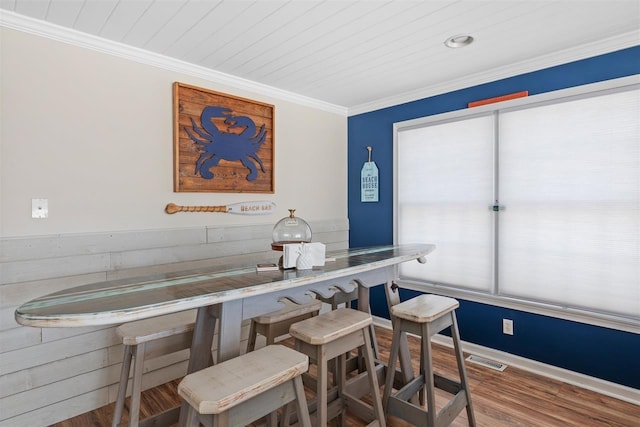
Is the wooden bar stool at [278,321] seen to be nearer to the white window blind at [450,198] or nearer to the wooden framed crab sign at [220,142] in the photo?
the wooden framed crab sign at [220,142]

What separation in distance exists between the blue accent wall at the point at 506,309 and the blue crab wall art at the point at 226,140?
4.20ft

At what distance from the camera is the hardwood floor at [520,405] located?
7.02 ft

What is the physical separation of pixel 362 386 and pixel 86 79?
260cm

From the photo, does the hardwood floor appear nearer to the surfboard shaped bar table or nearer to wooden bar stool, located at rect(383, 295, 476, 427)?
wooden bar stool, located at rect(383, 295, 476, 427)

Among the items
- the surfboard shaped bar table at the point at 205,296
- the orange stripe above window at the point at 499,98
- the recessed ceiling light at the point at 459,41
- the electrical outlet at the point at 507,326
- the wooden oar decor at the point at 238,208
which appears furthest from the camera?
the electrical outlet at the point at 507,326

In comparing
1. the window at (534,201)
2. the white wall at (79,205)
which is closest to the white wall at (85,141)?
the white wall at (79,205)

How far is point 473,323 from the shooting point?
3.07m

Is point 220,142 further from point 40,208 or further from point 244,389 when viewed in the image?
point 244,389

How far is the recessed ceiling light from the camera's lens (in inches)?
90.3

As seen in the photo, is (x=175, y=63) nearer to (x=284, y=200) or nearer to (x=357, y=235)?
(x=284, y=200)

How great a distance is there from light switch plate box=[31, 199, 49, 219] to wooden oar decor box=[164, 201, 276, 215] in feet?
2.29

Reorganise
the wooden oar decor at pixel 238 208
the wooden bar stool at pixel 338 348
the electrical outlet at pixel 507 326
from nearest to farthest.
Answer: the wooden bar stool at pixel 338 348 < the wooden oar decor at pixel 238 208 < the electrical outlet at pixel 507 326

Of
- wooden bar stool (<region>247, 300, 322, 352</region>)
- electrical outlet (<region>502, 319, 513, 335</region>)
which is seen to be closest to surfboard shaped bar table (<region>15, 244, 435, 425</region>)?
wooden bar stool (<region>247, 300, 322, 352</region>)

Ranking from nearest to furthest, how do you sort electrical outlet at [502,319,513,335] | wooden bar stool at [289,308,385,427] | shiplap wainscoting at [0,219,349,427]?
1. wooden bar stool at [289,308,385,427]
2. shiplap wainscoting at [0,219,349,427]
3. electrical outlet at [502,319,513,335]
